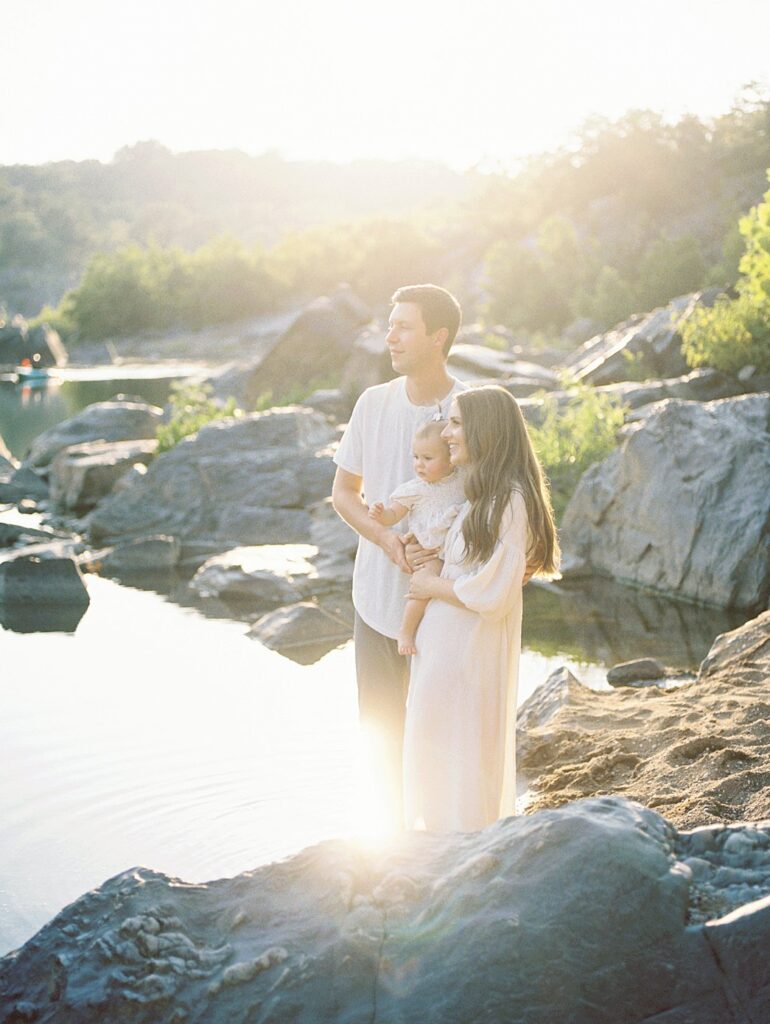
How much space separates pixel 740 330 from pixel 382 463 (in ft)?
38.3

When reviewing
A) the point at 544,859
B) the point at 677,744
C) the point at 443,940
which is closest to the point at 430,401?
the point at 677,744

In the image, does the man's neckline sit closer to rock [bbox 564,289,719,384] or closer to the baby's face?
the baby's face

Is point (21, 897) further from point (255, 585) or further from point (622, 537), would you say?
point (622, 537)

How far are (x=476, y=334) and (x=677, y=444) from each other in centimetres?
1759

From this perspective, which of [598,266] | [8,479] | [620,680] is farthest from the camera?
[598,266]

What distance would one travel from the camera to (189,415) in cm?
1778

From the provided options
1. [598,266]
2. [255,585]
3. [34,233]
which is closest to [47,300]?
[34,233]

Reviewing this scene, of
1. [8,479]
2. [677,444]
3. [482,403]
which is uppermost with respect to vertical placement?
[482,403]

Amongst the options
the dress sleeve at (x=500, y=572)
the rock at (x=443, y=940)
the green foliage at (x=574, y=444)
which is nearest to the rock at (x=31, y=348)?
the green foliage at (x=574, y=444)

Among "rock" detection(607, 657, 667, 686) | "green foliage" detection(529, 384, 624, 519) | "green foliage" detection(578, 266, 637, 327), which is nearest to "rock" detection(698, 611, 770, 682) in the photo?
"rock" detection(607, 657, 667, 686)

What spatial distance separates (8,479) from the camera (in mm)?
17797

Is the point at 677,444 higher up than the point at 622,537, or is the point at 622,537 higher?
the point at 677,444

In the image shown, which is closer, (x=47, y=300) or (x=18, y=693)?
(x=18, y=693)

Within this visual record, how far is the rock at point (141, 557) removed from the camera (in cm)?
1272
